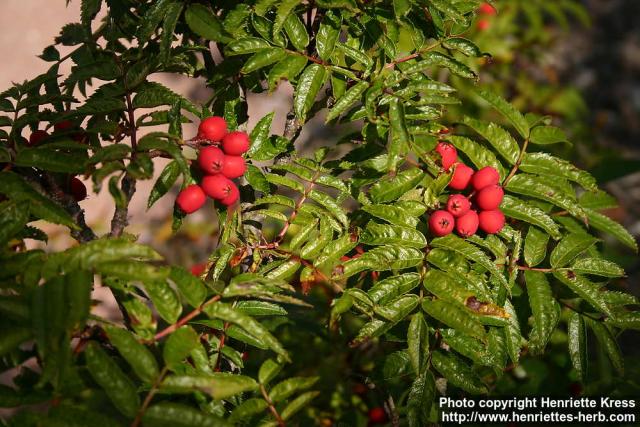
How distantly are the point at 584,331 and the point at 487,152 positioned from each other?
0.63 m

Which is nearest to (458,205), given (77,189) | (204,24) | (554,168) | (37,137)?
(554,168)

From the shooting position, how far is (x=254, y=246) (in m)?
1.74

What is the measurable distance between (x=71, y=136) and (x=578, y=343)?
5.34 ft

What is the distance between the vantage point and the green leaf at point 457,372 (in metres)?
1.66

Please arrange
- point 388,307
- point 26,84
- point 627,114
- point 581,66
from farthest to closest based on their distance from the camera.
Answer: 1. point 581,66
2. point 627,114
3. point 26,84
4. point 388,307

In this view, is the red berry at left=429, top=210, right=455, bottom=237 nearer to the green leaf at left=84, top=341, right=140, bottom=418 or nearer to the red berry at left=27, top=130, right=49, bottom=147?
the green leaf at left=84, top=341, right=140, bottom=418

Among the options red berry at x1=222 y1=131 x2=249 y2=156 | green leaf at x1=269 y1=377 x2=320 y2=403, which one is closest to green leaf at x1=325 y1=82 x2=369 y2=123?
red berry at x1=222 y1=131 x2=249 y2=156

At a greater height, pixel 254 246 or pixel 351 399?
pixel 254 246

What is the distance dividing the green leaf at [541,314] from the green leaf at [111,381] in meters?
1.07

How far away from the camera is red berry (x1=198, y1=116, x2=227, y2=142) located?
1.56 m

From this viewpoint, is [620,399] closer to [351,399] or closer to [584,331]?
[584,331]

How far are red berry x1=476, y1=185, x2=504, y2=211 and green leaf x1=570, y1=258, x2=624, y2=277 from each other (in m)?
0.34

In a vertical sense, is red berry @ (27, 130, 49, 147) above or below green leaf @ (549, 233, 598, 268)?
above

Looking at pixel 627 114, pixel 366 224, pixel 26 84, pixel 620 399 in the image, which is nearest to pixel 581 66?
pixel 627 114
